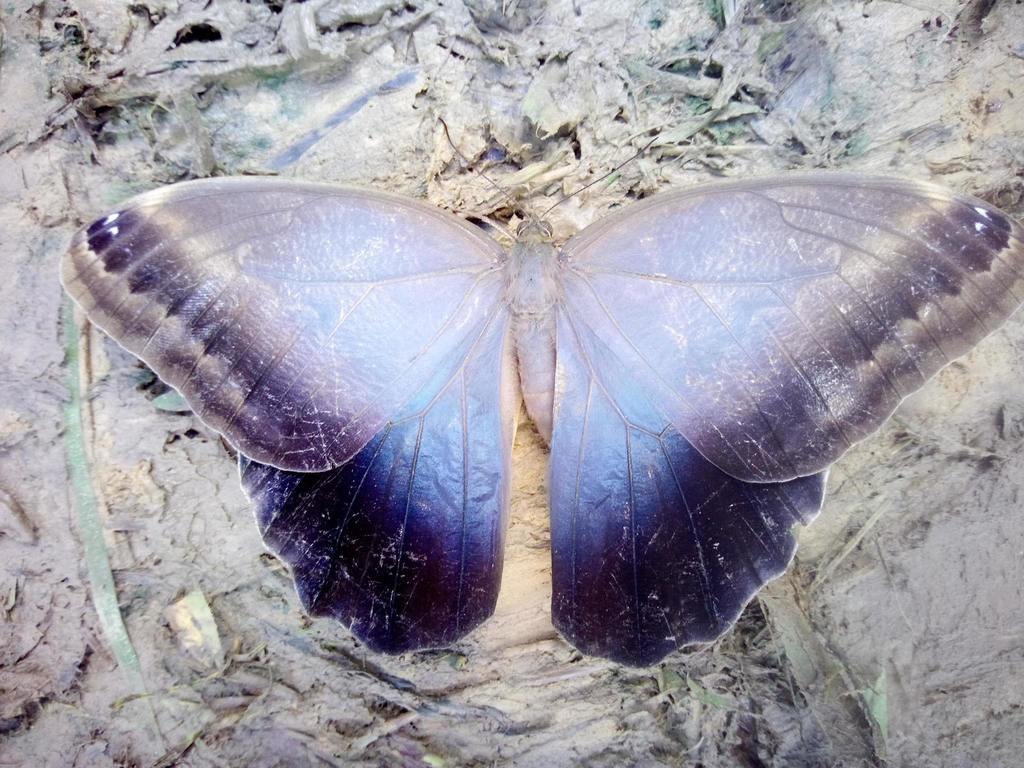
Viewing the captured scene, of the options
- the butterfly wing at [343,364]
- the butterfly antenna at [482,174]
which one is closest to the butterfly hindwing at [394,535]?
the butterfly wing at [343,364]

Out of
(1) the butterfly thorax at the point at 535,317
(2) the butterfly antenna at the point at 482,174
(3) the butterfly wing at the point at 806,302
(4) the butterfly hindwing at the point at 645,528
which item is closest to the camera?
(3) the butterfly wing at the point at 806,302

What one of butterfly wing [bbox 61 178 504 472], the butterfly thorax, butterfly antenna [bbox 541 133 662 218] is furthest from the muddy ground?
butterfly wing [bbox 61 178 504 472]

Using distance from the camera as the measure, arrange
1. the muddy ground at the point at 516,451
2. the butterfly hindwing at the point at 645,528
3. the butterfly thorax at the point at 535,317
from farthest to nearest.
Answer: the muddy ground at the point at 516,451, the butterfly thorax at the point at 535,317, the butterfly hindwing at the point at 645,528

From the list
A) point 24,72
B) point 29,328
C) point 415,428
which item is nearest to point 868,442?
point 415,428

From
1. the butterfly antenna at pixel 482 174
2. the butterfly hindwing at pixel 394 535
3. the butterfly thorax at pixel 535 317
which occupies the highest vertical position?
the butterfly antenna at pixel 482 174

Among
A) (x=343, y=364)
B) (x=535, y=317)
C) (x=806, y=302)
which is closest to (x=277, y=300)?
(x=343, y=364)

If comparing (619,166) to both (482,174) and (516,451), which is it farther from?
(516,451)

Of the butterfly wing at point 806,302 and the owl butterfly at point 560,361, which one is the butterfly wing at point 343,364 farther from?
the butterfly wing at point 806,302
